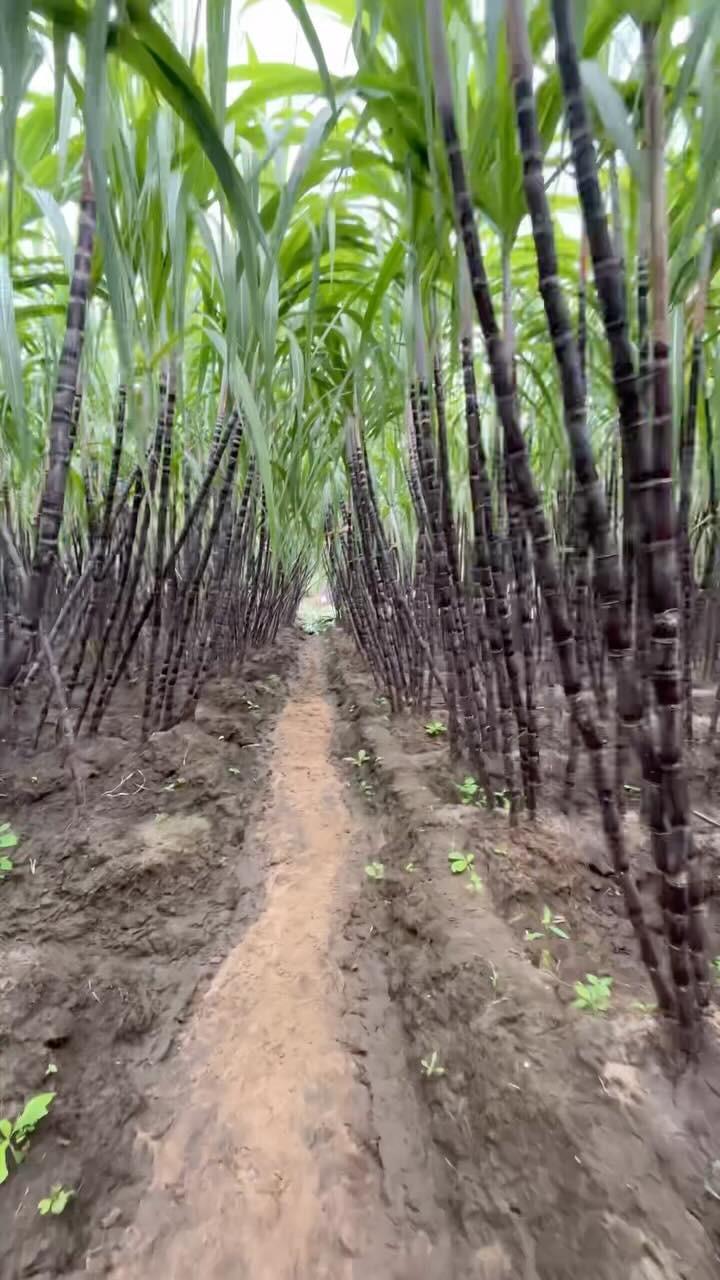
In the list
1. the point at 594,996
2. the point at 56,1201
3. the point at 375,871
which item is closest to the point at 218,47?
the point at 594,996

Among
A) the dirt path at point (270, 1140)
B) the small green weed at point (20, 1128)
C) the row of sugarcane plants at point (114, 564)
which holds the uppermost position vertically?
the row of sugarcane plants at point (114, 564)

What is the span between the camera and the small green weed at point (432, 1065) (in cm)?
83

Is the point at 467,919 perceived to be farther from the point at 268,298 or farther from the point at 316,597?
the point at 316,597

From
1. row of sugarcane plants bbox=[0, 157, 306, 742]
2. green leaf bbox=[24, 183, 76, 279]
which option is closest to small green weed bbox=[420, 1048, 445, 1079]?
row of sugarcane plants bbox=[0, 157, 306, 742]

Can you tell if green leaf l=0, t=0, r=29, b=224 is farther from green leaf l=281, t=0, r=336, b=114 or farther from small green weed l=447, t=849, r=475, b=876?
small green weed l=447, t=849, r=475, b=876

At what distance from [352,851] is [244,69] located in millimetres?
1602

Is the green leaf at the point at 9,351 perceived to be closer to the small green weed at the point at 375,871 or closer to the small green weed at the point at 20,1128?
the small green weed at the point at 20,1128

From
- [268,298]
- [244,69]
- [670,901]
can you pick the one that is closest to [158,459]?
[268,298]

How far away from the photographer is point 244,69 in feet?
3.27

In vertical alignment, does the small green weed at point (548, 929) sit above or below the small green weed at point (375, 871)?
above

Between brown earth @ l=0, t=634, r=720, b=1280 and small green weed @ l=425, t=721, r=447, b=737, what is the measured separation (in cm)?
40

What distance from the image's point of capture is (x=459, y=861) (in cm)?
114

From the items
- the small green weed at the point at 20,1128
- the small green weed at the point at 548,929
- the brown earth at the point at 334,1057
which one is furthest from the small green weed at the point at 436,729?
the small green weed at the point at 20,1128

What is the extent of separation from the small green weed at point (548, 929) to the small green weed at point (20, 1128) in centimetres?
70
